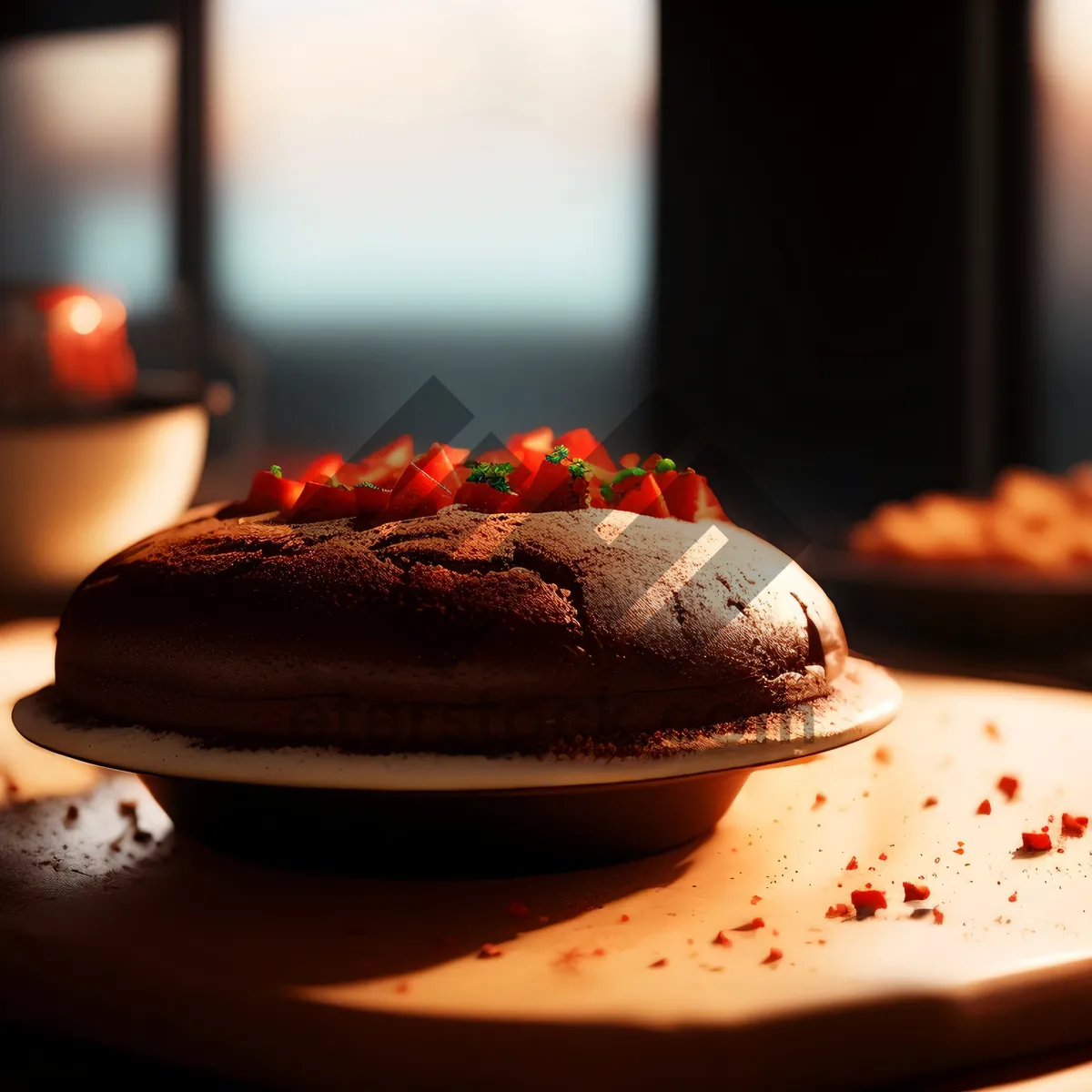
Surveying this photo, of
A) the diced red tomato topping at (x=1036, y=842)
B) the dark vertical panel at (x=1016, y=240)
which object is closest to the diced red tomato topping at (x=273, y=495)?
the diced red tomato topping at (x=1036, y=842)

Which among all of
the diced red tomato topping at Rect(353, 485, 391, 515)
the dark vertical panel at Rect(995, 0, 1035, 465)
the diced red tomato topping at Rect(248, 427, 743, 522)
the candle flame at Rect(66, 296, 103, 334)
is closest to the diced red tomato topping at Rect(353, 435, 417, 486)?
the diced red tomato topping at Rect(248, 427, 743, 522)

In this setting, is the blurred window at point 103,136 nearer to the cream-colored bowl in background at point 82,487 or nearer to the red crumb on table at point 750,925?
the cream-colored bowl in background at point 82,487

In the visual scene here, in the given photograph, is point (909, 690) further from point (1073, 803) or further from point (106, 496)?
point (106, 496)

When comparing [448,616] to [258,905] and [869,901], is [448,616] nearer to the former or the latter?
[258,905]

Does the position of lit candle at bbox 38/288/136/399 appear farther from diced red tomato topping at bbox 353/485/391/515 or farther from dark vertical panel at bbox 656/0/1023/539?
dark vertical panel at bbox 656/0/1023/539

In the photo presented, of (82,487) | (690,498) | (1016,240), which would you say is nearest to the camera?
(690,498)

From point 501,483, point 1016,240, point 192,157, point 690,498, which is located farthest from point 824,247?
point 501,483
